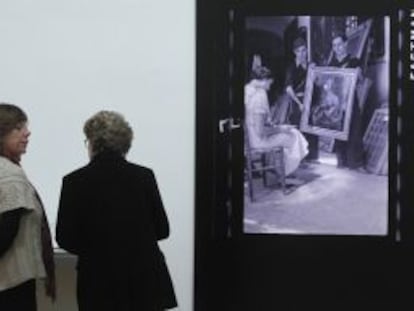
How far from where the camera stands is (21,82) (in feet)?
14.1

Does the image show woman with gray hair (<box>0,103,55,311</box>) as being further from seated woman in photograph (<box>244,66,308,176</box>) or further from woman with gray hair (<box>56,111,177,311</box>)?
seated woman in photograph (<box>244,66,308,176</box>)

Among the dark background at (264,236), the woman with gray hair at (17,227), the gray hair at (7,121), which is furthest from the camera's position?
the dark background at (264,236)

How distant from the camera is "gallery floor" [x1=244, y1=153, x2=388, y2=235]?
165 inches

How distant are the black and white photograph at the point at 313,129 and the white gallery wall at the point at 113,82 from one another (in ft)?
1.24

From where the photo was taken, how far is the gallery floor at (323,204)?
13.8 ft

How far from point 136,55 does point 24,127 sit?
51.4 inches

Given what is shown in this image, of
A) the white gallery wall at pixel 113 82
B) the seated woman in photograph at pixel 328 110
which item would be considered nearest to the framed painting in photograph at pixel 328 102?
the seated woman in photograph at pixel 328 110

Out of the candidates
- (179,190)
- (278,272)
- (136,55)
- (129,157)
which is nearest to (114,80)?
(136,55)

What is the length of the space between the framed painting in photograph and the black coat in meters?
1.49

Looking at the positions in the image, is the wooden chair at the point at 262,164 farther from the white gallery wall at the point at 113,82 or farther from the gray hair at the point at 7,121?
the gray hair at the point at 7,121

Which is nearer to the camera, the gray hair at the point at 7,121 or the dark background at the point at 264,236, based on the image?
the gray hair at the point at 7,121

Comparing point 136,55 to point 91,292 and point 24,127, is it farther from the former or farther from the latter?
point 91,292

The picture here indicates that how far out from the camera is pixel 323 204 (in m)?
4.22

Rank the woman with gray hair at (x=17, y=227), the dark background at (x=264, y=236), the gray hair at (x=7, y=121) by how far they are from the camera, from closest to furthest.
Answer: the woman with gray hair at (x=17, y=227) < the gray hair at (x=7, y=121) < the dark background at (x=264, y=236)
